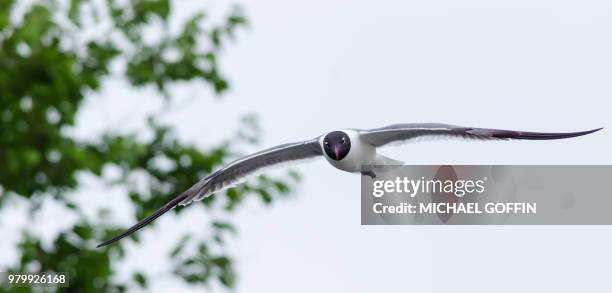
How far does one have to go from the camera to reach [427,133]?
4141 millimetres

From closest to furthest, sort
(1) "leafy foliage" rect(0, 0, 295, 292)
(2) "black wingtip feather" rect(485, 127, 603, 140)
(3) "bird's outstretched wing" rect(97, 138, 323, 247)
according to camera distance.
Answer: (2) "black wingtip feather" rect(485, 127, 603, 140), (3) "bird's outstretched wing" rect(97, 138, 323, 247), (1) "leafy foliage" rect(0, 0, 295, 292)

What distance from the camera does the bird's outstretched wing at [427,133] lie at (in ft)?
13.2

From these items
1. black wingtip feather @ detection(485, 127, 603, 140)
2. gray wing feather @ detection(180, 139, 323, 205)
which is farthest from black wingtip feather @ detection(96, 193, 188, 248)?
A: black wingtip feather @ detection(485, 127, 603, 140)

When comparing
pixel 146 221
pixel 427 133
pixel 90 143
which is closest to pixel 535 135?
pixel 427 133

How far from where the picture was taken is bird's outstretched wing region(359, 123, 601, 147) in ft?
13.2

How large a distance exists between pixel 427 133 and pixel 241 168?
3.52 feet

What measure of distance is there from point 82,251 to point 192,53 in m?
3.69

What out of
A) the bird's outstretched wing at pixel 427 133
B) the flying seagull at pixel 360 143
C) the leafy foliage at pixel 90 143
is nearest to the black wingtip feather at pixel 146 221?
the flying seagull at pixel 360 143

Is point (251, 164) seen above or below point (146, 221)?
above

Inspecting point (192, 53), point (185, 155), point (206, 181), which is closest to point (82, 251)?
point (185, 155)

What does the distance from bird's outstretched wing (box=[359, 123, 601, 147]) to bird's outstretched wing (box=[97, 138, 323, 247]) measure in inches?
9.8

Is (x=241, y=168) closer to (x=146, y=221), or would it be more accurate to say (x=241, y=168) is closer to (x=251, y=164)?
(x=251, y=164)

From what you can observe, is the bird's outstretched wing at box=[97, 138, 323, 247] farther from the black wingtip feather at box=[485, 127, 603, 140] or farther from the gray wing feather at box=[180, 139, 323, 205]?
the black wingtip feather at box=[485, 127, 603, 140]

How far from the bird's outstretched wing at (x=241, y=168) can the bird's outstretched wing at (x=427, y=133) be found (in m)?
0.25
